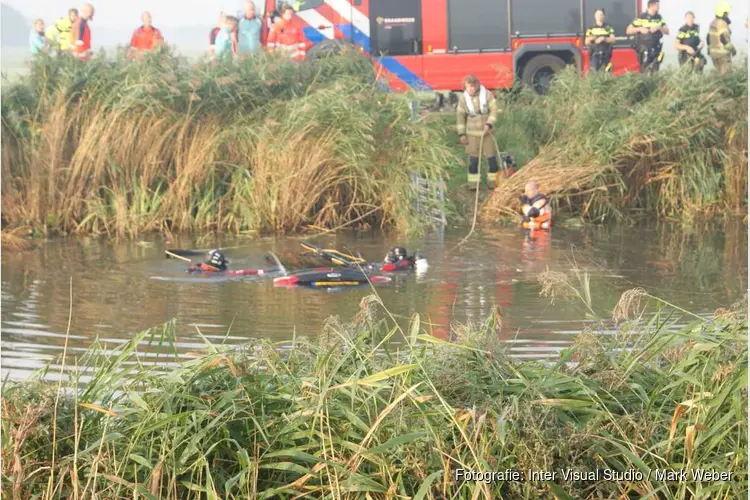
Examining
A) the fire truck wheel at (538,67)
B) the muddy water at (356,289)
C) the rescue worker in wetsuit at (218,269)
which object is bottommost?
the muddy water at (356,289)

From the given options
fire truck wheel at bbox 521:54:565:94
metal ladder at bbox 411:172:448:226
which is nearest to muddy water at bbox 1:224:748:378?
metal ladder at bbox 411:172:448:226

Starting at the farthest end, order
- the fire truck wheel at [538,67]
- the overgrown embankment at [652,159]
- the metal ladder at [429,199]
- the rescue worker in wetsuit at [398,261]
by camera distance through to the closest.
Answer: the fire truck wheel at [538,67], the overgrown embankment at [652,159], the metal ladder at [429,199], the rescue worker in wetsuit at [398,261]

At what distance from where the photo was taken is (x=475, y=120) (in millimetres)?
19375

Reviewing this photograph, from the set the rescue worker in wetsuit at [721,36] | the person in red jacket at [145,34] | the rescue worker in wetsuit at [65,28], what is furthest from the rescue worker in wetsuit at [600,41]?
the rescue worker in wetsuit at [65,28]

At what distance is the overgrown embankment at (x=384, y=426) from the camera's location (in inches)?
235

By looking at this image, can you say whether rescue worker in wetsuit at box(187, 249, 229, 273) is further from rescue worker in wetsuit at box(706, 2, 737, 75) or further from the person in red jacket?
rescue worker in wetsuit at box(706, 2, 737, 75)

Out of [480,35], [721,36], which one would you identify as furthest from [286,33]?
[721,36]

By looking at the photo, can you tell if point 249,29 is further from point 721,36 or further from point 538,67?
point 721,36

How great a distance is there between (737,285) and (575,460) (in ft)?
24.4

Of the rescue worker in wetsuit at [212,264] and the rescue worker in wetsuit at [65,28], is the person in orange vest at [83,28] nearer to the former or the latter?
the rescue worker in wetsuit at [65,28]

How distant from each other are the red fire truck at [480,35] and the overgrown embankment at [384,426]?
21.3 metres

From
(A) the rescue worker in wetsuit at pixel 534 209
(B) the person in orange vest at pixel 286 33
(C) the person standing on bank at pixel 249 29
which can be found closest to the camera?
(A) the rescue worker in wetsuit at pixel 534 209

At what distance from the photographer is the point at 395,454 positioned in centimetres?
599

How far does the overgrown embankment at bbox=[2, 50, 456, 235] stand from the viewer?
54.3 feet
